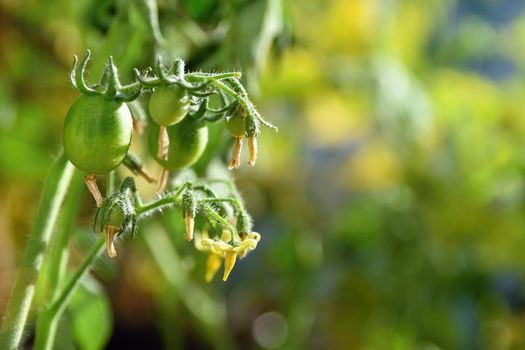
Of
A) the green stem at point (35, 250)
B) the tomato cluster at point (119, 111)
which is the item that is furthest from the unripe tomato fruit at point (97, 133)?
the green stem at point (35, 250)

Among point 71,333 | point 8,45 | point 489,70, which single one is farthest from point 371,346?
point 489,70

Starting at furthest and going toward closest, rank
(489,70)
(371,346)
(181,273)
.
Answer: (489,70) < (371,346) < (181,273)

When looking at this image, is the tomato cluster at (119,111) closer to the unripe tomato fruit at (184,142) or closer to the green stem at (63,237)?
the unripe tomato fruit at (184,142)

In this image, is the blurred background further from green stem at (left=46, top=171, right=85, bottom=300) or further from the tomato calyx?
the tomato calyx

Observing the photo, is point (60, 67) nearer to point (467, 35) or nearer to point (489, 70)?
point (467, 35)

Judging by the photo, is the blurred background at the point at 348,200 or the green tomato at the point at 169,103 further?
the blurred background at the point at 348,200
